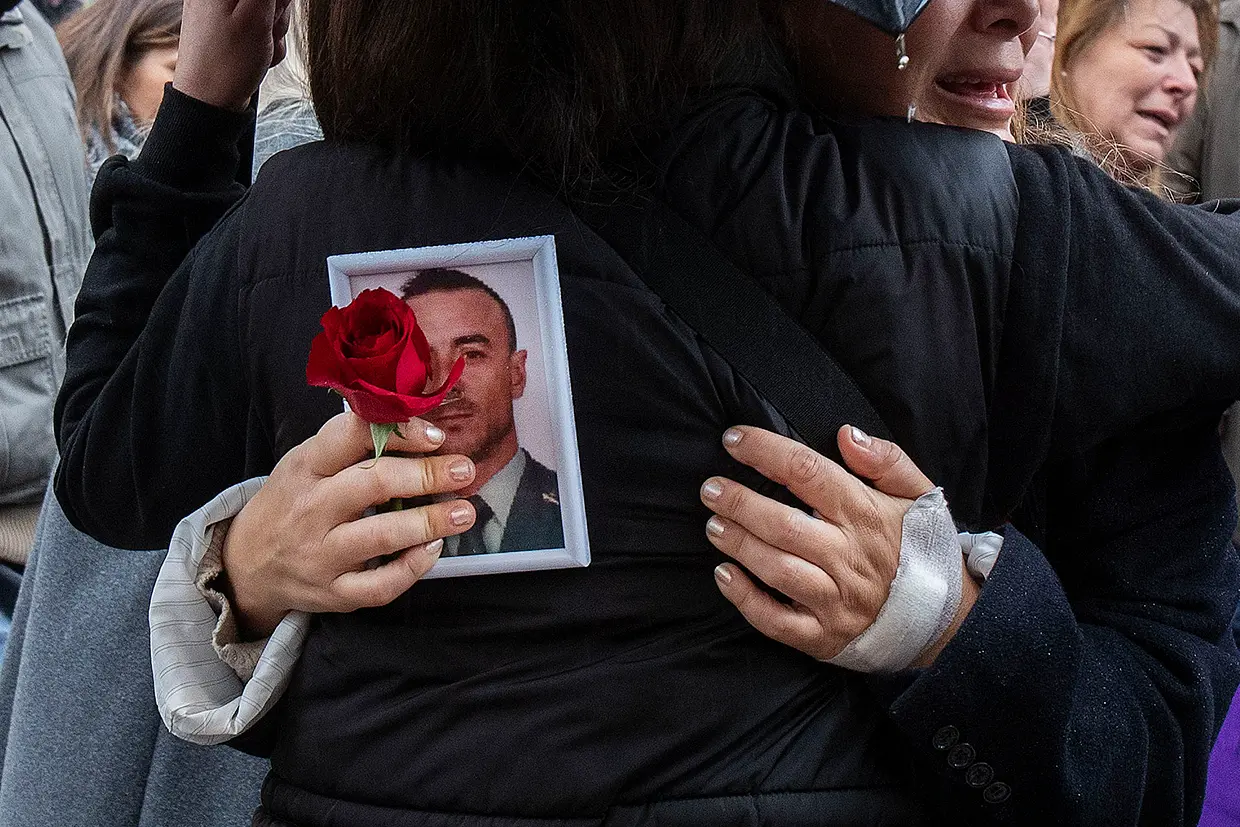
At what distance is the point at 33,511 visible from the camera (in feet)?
10.9

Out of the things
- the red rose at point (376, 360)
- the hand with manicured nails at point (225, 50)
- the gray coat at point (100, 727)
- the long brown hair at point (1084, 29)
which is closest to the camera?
the red rose at point (376, 360)

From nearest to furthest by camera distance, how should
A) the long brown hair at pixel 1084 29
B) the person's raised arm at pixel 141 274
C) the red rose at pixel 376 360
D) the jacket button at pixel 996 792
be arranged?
the red rose at pixel 376 360
the jacket button at pixel 996 792
the person's raised arm at pixel 141 274
the long brown hair at pixel 1084 29

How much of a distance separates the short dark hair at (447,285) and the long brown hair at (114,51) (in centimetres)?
305

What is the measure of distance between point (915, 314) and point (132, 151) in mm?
3198

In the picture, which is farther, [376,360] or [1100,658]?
[1100,658]

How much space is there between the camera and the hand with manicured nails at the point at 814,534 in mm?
1199

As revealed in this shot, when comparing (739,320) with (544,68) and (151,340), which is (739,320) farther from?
(151,340)

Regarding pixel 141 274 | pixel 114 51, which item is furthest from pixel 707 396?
pixel 114 51

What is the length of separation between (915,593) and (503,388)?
→ 41cm

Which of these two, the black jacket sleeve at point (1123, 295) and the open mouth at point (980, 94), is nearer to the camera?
the black jacket sleeve at point (1123, 295)

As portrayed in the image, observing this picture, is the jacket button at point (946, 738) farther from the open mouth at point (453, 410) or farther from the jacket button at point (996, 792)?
the open mouth at point (453, 410)

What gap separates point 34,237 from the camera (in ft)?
11.0

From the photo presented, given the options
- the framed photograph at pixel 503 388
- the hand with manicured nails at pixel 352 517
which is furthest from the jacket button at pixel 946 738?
the hand with manicured nails at pixel 352 517

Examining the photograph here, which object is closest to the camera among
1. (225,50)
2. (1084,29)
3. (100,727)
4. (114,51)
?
(225,50)
